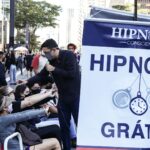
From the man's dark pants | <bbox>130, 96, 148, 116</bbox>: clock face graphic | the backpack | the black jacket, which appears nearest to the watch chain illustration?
<bbox>130, 96, 148, 116</bbox>: clock face graphic

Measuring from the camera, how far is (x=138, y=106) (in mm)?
4738

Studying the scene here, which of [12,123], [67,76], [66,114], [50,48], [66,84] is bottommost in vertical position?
[66,114]

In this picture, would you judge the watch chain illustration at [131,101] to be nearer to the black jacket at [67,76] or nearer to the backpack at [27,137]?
the backpack at [27,137]

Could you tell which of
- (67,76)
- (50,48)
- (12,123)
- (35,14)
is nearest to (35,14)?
(35,14)

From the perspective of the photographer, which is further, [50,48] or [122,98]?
[50,48]

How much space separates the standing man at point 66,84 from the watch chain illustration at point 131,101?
2391 mm

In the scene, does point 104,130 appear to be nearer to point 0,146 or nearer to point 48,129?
point 0,146

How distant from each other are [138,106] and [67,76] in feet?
8.41

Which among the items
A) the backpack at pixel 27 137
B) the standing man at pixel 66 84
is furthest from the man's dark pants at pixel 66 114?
the backpack at pixel 27 137

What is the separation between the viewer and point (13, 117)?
5.19 meters

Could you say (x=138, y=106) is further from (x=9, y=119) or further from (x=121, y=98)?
(x=9, y=119)

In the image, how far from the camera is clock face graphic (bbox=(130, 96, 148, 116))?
4.75 meters

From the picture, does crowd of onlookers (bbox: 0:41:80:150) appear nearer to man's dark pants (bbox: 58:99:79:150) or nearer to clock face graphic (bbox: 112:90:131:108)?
man's dark pants (bbox: 58:99:79:150)

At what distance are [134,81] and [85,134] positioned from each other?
60cm
